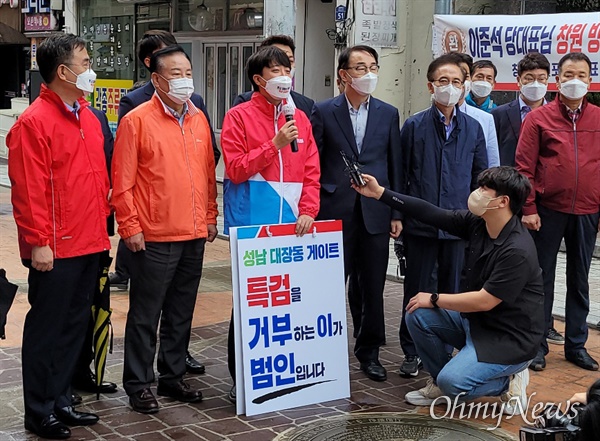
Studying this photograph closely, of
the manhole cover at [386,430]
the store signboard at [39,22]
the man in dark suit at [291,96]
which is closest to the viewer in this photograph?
the manhole cover at [386,430]

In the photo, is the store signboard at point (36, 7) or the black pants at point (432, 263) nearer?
the black pants at point (432, 263)

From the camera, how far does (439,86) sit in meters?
6.01

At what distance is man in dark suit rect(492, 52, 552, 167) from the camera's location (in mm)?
6973

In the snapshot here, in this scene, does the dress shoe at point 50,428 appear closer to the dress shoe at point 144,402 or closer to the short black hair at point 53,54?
the dress shoe at point 144,402

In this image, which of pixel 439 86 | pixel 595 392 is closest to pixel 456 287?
pixel 439 86

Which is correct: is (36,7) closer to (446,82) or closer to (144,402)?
(446,82)

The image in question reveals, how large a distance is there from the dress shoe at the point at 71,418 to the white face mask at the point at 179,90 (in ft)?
5.99

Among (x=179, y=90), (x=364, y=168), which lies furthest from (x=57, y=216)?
(x=364, y=168)

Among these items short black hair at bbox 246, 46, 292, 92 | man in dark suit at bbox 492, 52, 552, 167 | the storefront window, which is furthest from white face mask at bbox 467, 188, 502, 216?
the storefront window

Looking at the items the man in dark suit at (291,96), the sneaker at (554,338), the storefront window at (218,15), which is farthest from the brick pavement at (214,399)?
the storefront window at (218,15)

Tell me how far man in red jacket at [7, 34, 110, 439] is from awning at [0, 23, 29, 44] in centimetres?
1759

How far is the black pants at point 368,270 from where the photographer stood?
6.01 meters

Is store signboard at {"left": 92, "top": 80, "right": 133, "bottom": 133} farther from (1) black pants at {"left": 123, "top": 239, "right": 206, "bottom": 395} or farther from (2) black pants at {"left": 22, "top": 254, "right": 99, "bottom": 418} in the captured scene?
(2) black pants at {"left": 22, "top": 254, "right": 99, "bottom": 418}

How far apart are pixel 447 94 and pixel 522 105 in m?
1.31
